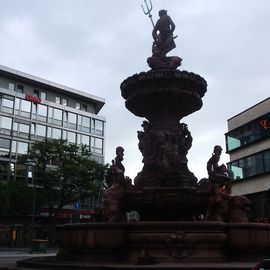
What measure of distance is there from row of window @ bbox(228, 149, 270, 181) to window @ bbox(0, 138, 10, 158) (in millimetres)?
31184

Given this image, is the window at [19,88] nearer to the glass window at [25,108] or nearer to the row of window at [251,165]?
the glass window at [25,108]

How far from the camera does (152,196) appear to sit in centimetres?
1532

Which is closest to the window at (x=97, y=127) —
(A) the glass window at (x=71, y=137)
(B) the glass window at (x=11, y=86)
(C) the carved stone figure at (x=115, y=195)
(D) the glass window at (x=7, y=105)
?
(A) the glass window at (x=71, y=137)

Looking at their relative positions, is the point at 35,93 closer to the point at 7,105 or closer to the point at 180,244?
the point at 7,105

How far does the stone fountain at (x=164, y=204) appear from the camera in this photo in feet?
41.4

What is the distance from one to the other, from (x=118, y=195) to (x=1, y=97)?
5844 cm

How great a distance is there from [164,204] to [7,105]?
59287 millimetres

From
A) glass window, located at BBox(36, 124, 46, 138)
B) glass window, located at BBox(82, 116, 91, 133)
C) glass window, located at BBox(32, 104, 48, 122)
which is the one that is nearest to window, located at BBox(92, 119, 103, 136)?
glass window, located at BBox(82, 116, 91, 133)

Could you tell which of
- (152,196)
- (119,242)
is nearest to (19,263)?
(119,242)

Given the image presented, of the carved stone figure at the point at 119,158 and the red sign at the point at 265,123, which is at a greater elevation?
the red sign at the point at 265,123

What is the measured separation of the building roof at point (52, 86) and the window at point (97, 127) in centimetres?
385

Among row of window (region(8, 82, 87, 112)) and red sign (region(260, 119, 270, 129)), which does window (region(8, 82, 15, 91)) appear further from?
red sign (region(260, 119, 270, 129))

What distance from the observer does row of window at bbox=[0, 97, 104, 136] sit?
71.8 metres

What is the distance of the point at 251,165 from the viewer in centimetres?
5441
